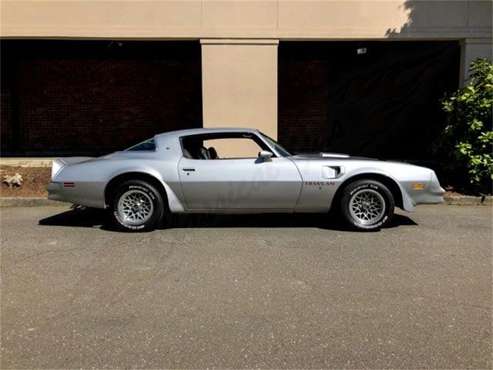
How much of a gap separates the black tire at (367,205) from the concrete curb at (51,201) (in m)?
2.85

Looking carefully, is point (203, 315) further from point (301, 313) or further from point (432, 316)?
point (432, 316)

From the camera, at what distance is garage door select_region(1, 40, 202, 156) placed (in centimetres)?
1516

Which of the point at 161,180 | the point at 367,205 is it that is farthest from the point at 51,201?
the point at 367,205

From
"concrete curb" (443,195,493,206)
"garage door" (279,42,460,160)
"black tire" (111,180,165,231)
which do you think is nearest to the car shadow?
"black tire" (111,180,165,231)

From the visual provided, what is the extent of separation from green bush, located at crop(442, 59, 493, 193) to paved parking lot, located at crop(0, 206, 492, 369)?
253cm

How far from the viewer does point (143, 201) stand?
6.61 meters

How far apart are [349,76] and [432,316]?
39.8 ft

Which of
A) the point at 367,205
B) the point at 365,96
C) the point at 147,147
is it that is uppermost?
the point at 365,96

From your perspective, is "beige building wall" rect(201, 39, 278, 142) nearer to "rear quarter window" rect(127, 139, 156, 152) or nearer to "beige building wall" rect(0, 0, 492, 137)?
"beige building wall" rect(0, 0, 492, 137)

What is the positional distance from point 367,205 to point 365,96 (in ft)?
29.9

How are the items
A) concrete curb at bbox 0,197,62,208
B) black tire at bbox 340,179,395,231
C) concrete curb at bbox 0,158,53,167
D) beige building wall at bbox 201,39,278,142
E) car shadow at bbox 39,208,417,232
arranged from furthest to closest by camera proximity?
concrete curb at bbox 0,158,53,167 < beige building wall at bbox 201,39,278,142 < concrete curb at bbox 0,197,62,208 < car shadow at bbox 39,208,417,232 < black tire at bbox 340,179,395,231

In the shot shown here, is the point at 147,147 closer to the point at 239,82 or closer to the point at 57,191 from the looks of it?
the point at 57,191

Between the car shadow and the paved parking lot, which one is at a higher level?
the car shadow

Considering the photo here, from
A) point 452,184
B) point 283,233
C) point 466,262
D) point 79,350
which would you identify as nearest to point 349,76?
point 452,184
